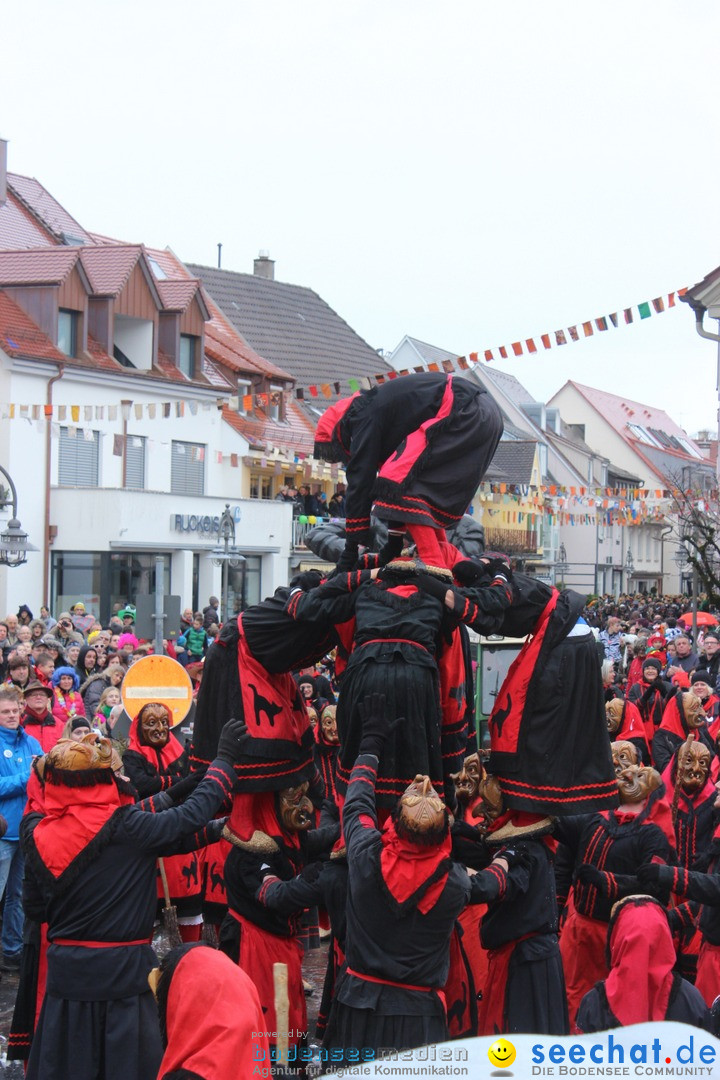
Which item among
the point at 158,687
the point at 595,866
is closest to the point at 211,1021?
the point at 595,866

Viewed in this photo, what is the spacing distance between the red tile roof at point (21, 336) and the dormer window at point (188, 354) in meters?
4.40

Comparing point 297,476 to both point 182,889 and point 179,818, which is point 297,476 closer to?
point 182,889

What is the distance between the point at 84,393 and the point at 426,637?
22184mm

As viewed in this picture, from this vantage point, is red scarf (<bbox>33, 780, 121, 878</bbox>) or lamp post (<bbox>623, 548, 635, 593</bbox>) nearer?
red scarf (<bbox>33, 780, 121, 878</bbox>)

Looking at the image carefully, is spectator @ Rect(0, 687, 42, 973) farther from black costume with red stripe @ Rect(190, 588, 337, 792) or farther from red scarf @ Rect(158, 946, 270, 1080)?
red scarf @ Rect(158, 946, 270, 1080)

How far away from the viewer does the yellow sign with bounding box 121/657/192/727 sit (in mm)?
8773

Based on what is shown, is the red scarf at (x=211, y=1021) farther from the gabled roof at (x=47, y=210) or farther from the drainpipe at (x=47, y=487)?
the gabled roof at (x=47, y=210)

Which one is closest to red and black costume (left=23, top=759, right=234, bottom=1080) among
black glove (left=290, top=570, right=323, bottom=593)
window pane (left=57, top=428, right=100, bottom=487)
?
black glove (left=290, top=570, right=323, bottom=593)

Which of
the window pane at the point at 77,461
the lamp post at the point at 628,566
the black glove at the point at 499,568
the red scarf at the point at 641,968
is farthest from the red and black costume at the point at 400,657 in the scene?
the lamp post at the point at 628,566

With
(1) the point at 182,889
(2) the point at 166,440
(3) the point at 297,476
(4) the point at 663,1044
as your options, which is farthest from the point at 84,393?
(4) the point at 663,1044

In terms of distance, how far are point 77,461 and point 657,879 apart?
74.8ft

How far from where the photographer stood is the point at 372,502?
249 inches

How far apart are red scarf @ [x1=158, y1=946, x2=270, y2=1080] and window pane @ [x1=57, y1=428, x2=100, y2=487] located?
76.2ft

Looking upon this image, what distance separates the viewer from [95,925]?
515 centimetres
